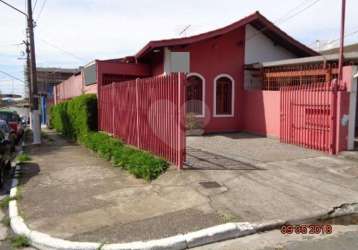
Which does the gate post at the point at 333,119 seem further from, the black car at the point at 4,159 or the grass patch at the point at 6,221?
the black car at the point at 4,159

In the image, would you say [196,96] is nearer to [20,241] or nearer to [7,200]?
[7,200]

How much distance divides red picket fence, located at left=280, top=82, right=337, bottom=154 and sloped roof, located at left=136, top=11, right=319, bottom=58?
4.01 m

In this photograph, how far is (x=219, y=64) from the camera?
53.4 ft

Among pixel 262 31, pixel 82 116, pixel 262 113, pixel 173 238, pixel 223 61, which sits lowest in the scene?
pixel 173 238

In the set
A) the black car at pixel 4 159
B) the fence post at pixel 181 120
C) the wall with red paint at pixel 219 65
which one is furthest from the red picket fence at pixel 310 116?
the black car at pixel 4 159

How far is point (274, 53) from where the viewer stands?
17531 mm

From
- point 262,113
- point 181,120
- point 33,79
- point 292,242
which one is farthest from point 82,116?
point 292,242

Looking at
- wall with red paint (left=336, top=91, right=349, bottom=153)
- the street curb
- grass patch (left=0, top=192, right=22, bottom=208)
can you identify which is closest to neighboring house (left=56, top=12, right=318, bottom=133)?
wall with red paint (left=336, top=91, right=349, bottom=153)

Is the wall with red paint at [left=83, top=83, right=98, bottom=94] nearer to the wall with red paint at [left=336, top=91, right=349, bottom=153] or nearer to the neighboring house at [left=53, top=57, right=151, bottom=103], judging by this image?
the neighboring house at [left=53, top=57, right=151, bottom=103]

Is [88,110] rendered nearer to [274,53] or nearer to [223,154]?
[223,154]

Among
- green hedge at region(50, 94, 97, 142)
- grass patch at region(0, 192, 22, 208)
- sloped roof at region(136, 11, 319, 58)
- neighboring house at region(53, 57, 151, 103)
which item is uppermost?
sloped roof at region(136, 11, 319, 58)

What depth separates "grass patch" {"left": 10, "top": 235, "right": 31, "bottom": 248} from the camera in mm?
5246

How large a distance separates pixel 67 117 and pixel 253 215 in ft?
49.5

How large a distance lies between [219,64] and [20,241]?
12.4 metres
